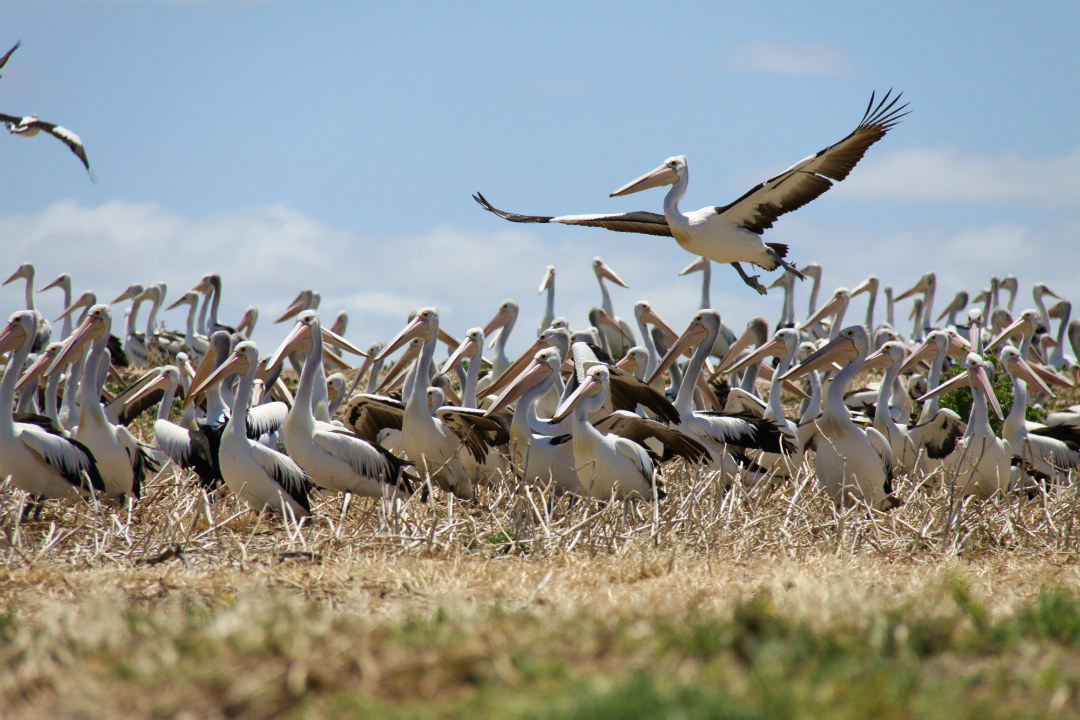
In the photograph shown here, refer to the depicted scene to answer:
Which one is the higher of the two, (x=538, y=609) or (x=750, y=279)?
(x=750, y=279)

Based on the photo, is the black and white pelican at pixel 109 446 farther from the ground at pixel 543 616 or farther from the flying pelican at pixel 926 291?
the flying pelican at pixel 926 291

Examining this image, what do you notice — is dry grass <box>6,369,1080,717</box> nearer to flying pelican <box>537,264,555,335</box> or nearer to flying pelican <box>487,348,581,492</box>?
flying pelican <box>487,348,581,492</box>

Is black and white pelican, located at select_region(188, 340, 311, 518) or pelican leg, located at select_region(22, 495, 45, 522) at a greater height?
black and white pelican, located at select_region(188, 340, 311, 518)

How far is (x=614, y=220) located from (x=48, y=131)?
20.7ft

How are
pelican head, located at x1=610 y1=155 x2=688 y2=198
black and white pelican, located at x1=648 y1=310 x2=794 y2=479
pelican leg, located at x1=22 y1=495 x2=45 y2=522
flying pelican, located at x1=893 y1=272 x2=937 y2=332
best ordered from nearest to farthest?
pelican leg, located at x1=22 y1=495 x2=45 y2=522 → black and white pelican, located at x1=648 y1=310 x2=794 y2=479 → pelican head, located at x1=610 y1=155 x2=688 y2=198 → flying pelican, located at x1=893 y1=272 x2=937 y2=332

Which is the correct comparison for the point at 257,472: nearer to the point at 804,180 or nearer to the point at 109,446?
the point at 109,446

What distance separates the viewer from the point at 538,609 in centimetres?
386

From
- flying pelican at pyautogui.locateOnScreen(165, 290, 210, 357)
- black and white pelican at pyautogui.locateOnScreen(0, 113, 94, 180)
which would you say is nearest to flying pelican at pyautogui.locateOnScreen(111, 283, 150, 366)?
flying pelican at pyautogui.locateOnScreen(165, 290, 210, 357)

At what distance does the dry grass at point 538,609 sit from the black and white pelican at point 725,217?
2754mm

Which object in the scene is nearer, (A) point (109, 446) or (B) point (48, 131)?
(A) point (109, 446)

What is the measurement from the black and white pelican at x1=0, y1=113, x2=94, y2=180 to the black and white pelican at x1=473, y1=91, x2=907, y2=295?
4865 millimetres

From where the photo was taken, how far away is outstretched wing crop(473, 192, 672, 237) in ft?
29.3

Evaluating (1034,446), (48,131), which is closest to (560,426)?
(1034,446)

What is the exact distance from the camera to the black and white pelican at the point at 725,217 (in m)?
8.31
